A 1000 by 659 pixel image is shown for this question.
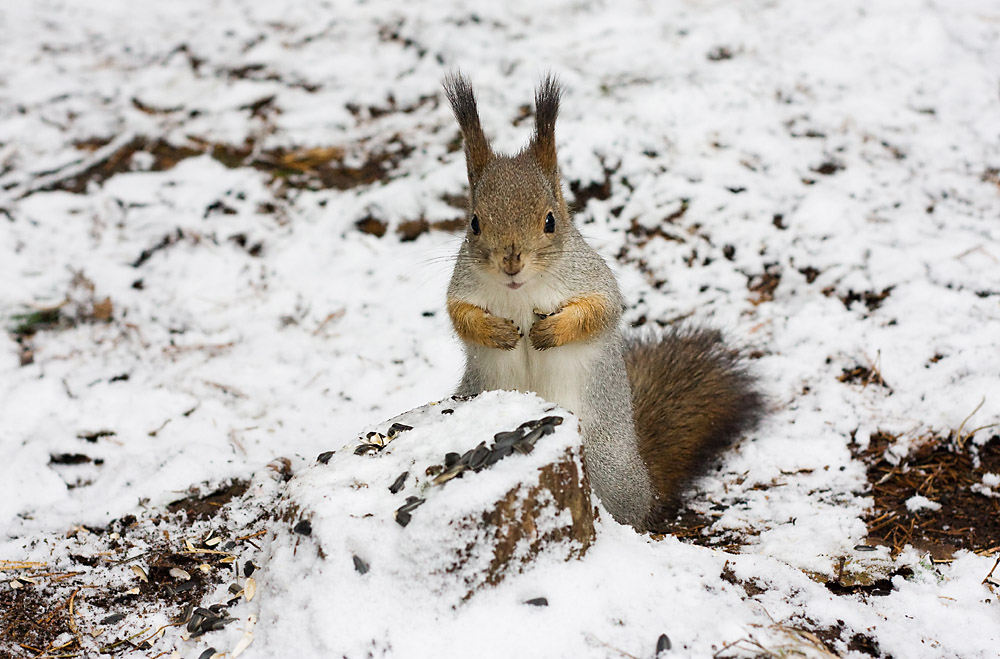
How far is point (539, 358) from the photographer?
2.13 m

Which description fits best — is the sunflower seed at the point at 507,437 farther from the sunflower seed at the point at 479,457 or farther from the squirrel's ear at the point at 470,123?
the squirrel's ear at the point at 470,123

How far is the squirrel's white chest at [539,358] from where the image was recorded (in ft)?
6.87

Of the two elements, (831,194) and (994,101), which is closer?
(831,194)

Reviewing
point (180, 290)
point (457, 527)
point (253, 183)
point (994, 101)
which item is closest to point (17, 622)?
point (457, 527)

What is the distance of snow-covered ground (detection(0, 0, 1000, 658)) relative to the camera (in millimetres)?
1638

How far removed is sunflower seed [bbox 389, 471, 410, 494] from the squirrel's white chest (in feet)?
1.76

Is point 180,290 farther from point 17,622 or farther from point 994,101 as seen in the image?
point 994,101

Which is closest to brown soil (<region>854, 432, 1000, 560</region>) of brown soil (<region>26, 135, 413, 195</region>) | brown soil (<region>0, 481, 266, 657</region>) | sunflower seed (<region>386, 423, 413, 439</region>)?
sunflower seed (<region>386, 423, 413, 439</region>)

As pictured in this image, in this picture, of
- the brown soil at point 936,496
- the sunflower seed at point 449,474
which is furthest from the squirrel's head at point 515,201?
the brown soil at point 936,496

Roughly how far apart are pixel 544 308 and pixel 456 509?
0.73 meters

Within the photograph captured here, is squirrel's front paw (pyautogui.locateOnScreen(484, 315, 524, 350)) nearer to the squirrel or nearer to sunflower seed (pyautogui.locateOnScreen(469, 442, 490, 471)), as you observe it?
the squirrel

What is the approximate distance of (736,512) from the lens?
234 cm

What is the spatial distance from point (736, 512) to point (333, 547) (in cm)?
131

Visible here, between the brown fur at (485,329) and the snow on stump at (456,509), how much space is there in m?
0.30
